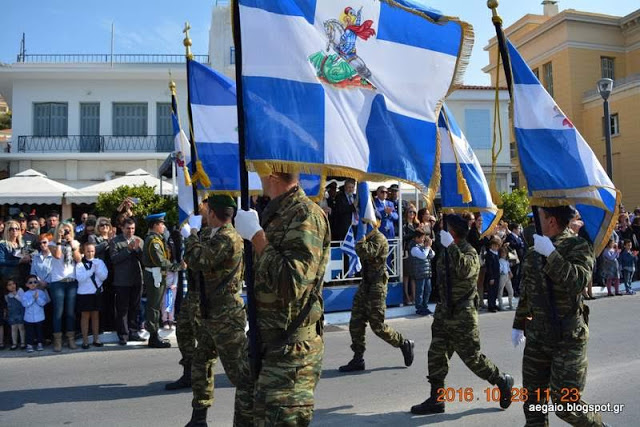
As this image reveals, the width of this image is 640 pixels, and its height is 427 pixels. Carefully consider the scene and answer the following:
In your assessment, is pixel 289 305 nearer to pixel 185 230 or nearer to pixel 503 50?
pixel 503 50

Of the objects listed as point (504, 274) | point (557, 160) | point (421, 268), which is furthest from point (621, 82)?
point (557, 160)

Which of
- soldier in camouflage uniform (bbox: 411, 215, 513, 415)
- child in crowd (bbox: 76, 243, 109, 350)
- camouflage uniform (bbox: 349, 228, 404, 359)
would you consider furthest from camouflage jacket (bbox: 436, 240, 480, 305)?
child in crowd (bbox: 76, 243, 109, 350)

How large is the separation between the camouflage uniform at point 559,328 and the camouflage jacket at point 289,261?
188cm

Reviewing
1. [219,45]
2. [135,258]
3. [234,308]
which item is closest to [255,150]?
[234,308]

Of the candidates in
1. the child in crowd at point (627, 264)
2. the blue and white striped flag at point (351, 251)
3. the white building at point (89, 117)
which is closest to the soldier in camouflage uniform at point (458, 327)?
the blue and white striped flag at point (351, 251)

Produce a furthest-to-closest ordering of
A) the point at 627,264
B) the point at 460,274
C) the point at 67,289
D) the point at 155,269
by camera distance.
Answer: the point at 627,264, the point at 155,269, the point at 67,289, the point at 460,274

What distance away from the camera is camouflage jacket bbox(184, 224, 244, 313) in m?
4.59

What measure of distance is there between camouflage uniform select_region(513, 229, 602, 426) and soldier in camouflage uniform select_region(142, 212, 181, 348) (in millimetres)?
5429

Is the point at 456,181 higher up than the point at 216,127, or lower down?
lower down

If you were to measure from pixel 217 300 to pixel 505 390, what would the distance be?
113 inches

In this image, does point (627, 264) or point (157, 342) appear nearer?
point (157, 342)

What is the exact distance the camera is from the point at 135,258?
8.60 meters

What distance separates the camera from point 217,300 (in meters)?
4.79

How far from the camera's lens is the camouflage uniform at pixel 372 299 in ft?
22.0
